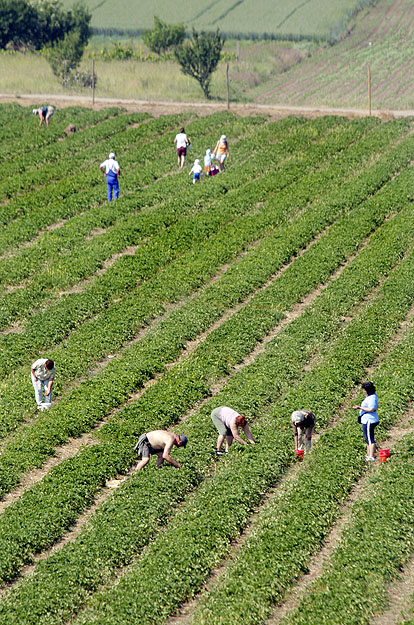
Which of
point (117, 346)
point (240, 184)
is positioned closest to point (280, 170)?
point (240, 184)

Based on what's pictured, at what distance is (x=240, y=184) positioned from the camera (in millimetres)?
44719

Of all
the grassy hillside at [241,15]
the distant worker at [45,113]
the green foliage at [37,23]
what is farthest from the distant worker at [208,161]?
the grassy hillside at [241,15]

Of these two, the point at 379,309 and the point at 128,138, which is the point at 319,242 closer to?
the point at 379,309

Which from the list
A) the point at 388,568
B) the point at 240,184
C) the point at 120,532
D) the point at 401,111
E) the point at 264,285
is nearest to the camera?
the point at 388,568

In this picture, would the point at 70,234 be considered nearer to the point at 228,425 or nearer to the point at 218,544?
the point at 228,425

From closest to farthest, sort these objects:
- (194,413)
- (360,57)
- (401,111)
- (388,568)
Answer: (388,568), (194,413), (401,111), (360,57)

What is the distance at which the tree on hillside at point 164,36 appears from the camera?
3967 inches

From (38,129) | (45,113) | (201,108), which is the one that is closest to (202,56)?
(201,108)

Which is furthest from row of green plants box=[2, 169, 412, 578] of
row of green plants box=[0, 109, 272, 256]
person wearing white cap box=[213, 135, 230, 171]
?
row of green plants box=[0, 109, 272, 256]

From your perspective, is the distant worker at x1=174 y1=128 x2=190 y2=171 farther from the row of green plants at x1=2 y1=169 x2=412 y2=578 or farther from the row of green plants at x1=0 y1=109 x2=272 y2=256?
the row of green plants at x1=2 y1=169 x2=412 y2=578

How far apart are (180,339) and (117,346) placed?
2.18 meters

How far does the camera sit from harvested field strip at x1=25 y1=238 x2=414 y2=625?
16.2m

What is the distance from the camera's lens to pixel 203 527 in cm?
1834

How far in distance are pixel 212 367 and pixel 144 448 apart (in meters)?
6.94
